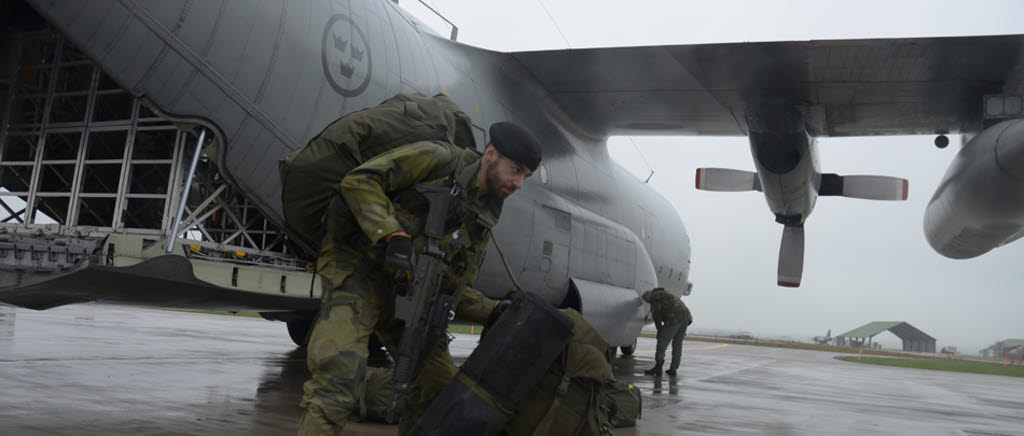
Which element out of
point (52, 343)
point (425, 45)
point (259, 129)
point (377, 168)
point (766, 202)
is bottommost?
point (52, 343)

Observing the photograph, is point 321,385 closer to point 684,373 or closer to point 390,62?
point 390,62

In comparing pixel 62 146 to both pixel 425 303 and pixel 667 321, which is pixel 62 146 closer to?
pixel 425 303

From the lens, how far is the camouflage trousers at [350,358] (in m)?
3.23

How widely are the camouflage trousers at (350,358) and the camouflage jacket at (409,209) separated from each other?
125 millimetres

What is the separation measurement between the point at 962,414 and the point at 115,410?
8.68 metres

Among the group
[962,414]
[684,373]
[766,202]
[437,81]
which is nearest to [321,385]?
[437,81]

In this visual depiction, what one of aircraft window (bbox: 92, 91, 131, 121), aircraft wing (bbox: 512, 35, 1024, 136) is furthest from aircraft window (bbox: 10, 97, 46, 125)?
aircraft wing (bbox: 512, 35, 1024, 136)

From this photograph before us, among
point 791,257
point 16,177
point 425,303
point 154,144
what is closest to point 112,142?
point 154,144

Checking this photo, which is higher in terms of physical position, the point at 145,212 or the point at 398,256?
the point at 145,212

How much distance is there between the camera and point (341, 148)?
3598 millimetres

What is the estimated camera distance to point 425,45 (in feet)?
25.4

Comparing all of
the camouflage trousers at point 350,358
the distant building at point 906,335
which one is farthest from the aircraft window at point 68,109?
the distant building at point 906,335

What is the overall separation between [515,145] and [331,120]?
3085 millimetres

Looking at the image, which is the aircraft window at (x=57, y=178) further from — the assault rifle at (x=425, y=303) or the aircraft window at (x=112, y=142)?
the assault rifle at (x=425, y=303)
